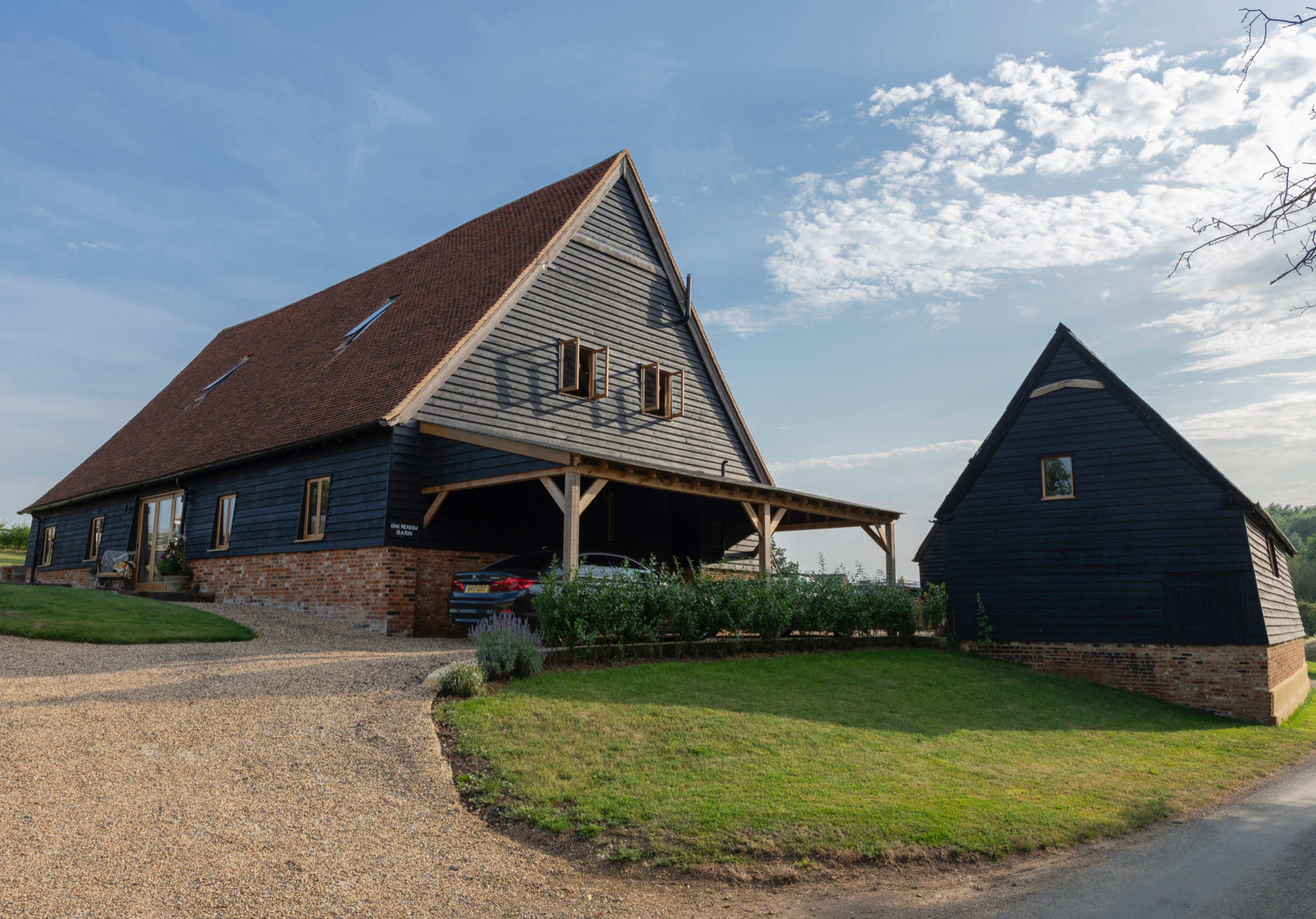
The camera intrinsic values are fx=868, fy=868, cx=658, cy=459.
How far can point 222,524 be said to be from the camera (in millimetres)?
19438

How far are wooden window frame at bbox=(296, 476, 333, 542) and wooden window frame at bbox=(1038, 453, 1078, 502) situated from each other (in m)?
14.6

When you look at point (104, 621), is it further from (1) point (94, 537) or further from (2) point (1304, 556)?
(2) point (1304, 556)

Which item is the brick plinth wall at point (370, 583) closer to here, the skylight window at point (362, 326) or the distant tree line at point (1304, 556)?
the skylight window at point (362, 326)

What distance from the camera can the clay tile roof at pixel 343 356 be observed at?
17406mm

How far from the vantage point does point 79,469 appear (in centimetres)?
2778

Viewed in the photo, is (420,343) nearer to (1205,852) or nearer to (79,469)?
(1205,852)

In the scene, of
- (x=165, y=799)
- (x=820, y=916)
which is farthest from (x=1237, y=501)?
(x=165, y=799)

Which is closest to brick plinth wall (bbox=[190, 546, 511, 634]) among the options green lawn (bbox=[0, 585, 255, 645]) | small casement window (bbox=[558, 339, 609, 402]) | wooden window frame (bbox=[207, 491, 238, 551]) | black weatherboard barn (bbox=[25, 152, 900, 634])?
black weatherboard barn (bbox=[25, 152, 900, 634])

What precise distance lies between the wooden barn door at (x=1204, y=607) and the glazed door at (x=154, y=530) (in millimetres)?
21593

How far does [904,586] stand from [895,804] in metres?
11.6

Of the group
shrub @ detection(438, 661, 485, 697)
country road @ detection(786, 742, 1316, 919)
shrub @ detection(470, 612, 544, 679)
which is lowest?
country road @ detection(786, 742, 1316, 919)

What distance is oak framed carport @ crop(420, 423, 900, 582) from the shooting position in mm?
12539

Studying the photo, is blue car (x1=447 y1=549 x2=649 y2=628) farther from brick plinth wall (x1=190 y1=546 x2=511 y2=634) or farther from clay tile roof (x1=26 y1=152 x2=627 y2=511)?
clay tile roof (x1=26 y1=152 x2=627 y2=511)

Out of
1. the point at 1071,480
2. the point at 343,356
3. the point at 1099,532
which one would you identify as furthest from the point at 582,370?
the point at 1099,532
